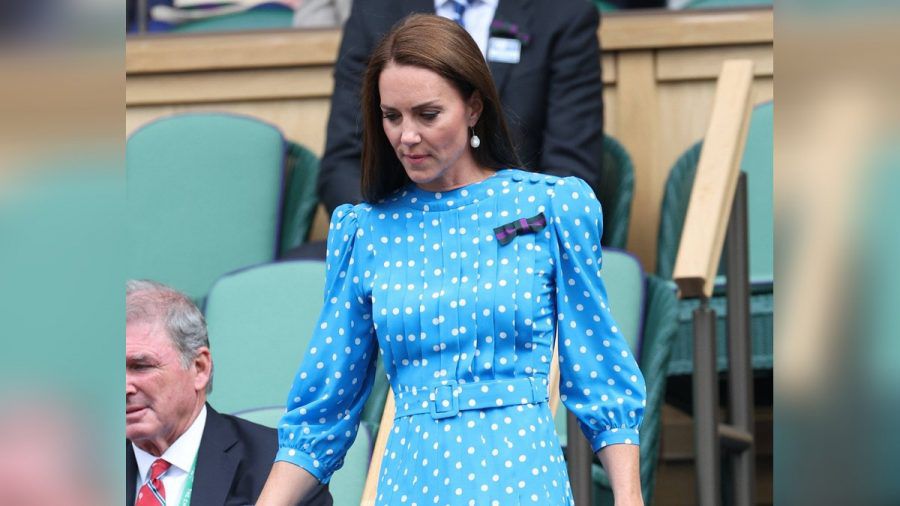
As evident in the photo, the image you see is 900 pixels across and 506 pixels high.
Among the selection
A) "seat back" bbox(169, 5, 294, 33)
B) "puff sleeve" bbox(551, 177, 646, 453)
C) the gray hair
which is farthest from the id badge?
"puff sleeve" bbox(551, 177, 646, 453)

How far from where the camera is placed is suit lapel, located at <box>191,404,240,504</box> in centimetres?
274

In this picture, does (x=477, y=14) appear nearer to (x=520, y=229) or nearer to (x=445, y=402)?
(x=520, y=229)

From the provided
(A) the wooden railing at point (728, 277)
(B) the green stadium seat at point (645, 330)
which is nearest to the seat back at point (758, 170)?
(A) the wooden railing at point (728, 277)

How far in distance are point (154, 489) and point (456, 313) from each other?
1.19m

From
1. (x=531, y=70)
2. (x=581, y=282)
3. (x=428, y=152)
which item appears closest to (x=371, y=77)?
(x=428, y=152)

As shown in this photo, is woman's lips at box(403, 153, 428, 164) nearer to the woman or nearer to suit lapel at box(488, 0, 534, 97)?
the woman

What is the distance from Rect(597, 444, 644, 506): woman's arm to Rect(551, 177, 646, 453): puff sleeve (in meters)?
0.03

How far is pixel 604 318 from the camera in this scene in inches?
78.4

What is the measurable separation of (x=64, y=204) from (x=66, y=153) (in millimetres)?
29

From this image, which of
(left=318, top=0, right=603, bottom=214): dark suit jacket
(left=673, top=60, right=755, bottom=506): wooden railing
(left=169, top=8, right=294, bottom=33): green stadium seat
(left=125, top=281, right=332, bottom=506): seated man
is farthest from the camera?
(left=169, top=8, right=294, bottom=33): green stadium seat

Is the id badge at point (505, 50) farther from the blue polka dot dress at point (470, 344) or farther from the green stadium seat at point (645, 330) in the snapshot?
the blue polka dot dress at point (470, 344)

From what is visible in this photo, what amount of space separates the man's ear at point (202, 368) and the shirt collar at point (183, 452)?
0.06 metres

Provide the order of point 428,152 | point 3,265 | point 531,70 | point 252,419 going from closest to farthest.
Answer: point 3,265 < point 428,152 < point 252,419 < point 531,70

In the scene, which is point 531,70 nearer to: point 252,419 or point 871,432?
point 252,419
